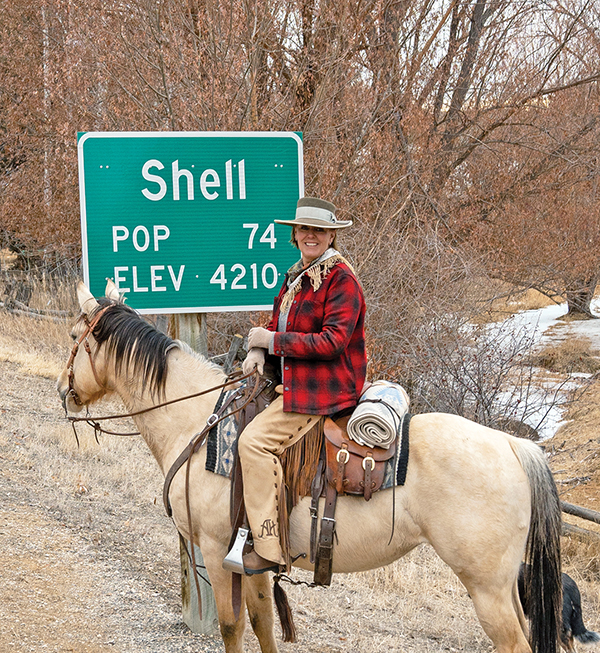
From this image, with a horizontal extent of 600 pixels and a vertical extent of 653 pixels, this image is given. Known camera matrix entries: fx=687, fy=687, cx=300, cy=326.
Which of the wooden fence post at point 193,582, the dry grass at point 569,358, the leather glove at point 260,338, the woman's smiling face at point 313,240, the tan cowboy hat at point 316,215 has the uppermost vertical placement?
the tan cowboy hat at point 316,215

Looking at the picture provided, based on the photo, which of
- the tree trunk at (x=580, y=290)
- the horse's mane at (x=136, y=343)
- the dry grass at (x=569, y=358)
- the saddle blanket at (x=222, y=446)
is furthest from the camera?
the dry grass at (x=569, y=358)

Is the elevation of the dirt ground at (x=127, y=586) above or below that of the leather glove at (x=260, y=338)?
below

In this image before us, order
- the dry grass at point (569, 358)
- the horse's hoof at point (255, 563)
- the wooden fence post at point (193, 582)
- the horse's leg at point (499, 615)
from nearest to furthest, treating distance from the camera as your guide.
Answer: the horse's leg at point (499, 615), the horse's hoof at point (255, 563), the wooden fence post at point (193, 582), the dry grass at point (569, 358)

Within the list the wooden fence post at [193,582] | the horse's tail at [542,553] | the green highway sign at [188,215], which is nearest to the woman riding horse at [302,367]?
the green highway sign at [188,215]

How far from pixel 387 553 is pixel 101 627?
2.18m

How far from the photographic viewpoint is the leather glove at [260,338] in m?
3.39

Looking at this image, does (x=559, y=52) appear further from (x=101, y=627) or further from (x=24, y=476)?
(x=101, y=627)

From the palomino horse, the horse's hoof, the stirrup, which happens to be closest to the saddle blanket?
the palomino horse

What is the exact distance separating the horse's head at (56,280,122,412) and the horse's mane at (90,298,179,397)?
0.12 ft

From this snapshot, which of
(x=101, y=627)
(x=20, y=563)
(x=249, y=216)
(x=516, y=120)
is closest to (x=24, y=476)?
(x=20, y=563)

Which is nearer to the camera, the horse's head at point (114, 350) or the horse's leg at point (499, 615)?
the horse's leg at point (499, 615)

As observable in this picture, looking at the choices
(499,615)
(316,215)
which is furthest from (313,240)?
(499,615)

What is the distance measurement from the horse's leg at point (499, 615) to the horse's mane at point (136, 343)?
1980 millimetres

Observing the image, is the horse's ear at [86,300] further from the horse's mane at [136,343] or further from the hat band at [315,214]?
the hat band at [315,214]
